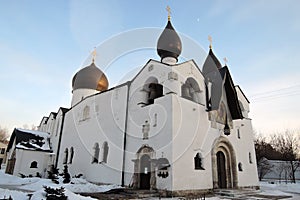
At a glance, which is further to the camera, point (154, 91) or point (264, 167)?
point (264, 167)

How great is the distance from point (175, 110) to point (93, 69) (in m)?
14.5

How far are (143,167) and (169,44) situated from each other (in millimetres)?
9429

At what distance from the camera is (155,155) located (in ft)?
39.2

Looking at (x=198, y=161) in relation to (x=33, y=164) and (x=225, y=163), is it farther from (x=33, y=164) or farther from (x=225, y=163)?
(x=33, y=164)

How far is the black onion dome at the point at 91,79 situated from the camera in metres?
23.5

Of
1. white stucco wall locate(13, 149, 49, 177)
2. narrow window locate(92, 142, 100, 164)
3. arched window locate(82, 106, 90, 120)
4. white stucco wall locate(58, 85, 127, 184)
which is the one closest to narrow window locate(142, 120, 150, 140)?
white stucco wall locate(58, 85, 127, 184)

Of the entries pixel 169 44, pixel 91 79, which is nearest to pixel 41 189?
pixel 169 44

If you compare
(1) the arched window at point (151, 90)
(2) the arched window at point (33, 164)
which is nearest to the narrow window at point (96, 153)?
(1) the arched window at point (151, 90)

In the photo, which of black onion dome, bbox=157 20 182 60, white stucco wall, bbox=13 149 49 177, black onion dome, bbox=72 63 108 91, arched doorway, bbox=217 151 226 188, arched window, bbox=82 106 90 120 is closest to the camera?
arched doorway, bbox=217 151 226 188

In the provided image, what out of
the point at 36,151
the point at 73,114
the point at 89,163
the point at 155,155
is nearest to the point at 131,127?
the point at 155,155

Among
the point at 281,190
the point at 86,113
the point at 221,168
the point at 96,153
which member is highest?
the point at 86,113

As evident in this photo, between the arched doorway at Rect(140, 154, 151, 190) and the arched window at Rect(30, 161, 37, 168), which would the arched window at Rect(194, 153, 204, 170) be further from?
the arched window at Rect(30, 161, 37, 168)

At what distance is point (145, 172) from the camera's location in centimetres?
1259

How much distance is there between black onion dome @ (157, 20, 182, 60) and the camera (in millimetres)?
16734
